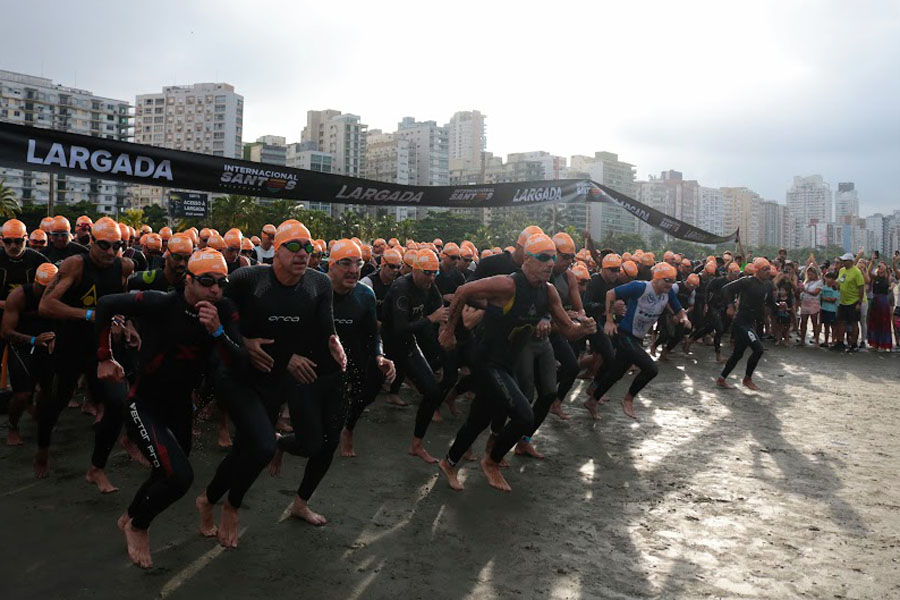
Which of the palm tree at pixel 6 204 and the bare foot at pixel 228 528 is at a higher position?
the palm tree at pixel 6 204

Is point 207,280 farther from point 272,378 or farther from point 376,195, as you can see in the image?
point 376,195

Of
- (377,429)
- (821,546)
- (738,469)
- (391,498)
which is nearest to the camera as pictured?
(821,546)

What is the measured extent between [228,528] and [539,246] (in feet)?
11.4

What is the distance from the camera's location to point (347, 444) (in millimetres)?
7086

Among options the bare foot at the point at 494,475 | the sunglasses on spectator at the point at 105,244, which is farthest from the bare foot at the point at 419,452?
the sunglasses on spectator at the point at 105,244

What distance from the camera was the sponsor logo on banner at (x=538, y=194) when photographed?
47.1 feet

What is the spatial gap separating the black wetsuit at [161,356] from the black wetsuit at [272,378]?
206 mm

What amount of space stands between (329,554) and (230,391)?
1.36m

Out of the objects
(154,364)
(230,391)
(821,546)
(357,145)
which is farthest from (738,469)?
(357,145)

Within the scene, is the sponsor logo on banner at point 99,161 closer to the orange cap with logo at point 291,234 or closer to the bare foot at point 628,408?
the orange cap with logo at point 291,234

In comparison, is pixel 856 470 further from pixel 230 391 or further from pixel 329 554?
pixel 230 391

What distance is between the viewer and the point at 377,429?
8.20 m

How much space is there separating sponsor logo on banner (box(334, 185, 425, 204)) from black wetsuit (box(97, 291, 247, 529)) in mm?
6126

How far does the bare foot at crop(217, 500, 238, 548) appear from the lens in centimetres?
457
